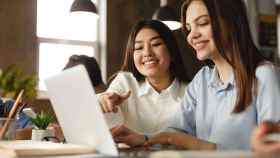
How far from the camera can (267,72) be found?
1.16 meters

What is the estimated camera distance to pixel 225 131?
1230 millimetres

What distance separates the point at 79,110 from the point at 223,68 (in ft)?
2.00

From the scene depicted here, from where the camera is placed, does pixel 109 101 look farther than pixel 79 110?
Yes

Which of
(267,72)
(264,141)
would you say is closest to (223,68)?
(267,72)

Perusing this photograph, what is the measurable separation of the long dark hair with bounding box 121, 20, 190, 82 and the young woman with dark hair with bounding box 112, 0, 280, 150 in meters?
0.31

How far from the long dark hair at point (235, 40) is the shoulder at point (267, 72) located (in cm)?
2

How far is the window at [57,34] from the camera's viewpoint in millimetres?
4914

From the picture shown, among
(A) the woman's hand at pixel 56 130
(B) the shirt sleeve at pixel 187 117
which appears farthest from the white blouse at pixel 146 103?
(A) the woman's hand at pixel 56 130

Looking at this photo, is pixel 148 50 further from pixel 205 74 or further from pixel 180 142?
pixel 180 142

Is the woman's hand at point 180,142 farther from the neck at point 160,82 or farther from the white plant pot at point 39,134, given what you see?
the neck at point 160,82

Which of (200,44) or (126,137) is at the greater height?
(200,44)

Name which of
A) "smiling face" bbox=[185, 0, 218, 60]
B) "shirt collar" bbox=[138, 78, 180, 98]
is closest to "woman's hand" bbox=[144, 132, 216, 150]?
"smiling face" bbox=[185, 0, 218, 60]

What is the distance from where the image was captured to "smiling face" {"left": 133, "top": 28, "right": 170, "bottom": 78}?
1603mm

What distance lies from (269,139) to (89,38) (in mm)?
4809
